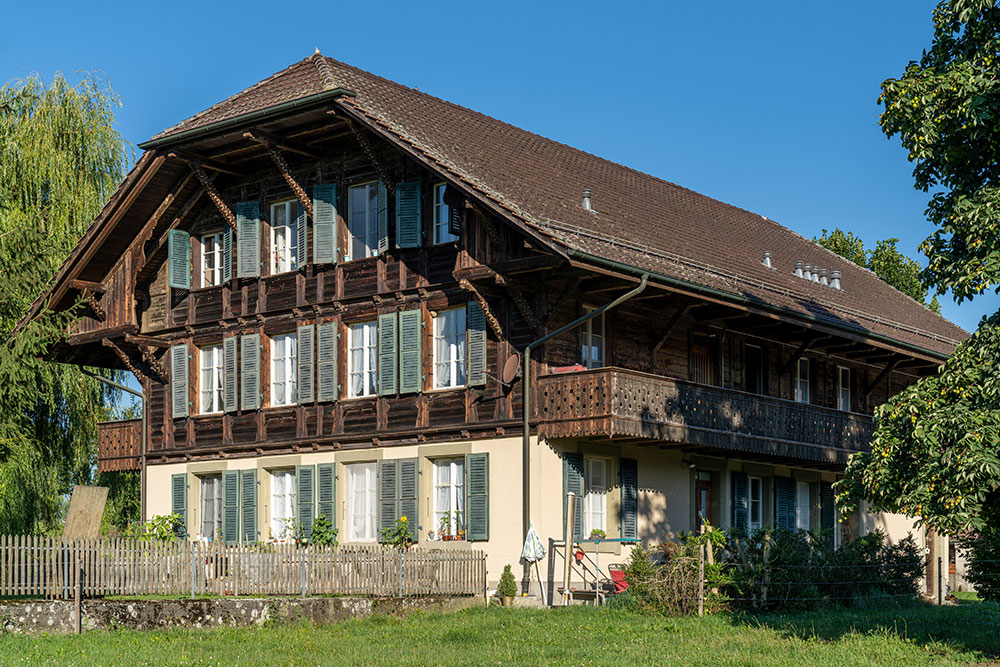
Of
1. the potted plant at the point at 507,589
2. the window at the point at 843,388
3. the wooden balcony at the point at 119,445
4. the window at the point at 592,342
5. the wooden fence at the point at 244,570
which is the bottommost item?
the potted plant at the point at 507,589

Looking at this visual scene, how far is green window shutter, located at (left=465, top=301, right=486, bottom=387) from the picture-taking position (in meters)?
26.8

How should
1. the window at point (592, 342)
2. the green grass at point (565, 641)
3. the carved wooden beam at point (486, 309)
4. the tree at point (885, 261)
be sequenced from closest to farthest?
the green grass at point (565, 641)
the carved wooden beam at point (486, 309)
the window at point (592, 342)
the tree at point (885, 261)

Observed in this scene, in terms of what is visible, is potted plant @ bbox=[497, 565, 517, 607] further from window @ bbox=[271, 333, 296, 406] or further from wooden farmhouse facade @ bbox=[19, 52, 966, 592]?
window @ bbox=[271, 333, 296, 406]

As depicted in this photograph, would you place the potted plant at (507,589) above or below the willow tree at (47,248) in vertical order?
below

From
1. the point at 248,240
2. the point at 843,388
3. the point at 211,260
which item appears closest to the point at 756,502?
the point at 843,388

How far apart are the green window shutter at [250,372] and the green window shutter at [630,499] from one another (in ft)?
28.1

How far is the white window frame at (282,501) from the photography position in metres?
30.5

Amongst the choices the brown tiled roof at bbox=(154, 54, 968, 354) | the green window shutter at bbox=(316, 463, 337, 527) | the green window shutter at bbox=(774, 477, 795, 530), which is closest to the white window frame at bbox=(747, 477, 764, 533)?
the green window shutter at bbox=(774, 477, 795, 530)

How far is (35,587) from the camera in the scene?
22.0m

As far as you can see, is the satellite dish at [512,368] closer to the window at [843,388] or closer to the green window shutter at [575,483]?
the green window shutter at [575,483]

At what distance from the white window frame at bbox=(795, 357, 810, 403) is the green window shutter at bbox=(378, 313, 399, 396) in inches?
393

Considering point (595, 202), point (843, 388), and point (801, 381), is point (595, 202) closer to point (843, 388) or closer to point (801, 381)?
point (801, 381)

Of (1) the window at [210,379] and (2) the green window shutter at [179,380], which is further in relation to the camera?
(2) the green window shutter at [179,380]

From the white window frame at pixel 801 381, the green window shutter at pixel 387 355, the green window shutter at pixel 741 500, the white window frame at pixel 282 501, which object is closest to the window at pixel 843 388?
the white window frame at pixel 801 381
